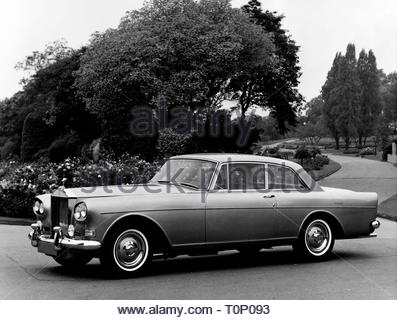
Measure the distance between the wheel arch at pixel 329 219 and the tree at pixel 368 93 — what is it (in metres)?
62.8

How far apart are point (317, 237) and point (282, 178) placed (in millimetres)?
993

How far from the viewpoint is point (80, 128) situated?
48219 mm

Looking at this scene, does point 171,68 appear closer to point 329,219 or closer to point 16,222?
point 16,222

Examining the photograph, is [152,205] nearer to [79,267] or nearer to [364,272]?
[79,267]

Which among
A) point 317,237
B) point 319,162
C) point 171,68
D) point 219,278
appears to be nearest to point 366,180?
point 319,162

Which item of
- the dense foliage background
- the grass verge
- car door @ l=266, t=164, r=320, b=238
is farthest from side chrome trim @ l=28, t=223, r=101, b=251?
the grass verge

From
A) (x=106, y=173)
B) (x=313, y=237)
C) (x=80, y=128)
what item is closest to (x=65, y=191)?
(x=313, y=237)

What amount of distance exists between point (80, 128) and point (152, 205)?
137ft

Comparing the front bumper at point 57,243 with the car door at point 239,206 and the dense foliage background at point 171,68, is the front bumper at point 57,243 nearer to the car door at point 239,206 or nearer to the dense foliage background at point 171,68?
the car door at point 239,206

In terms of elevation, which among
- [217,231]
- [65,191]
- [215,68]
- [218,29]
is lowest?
[217,231]

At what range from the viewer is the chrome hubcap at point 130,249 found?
7.25 meters

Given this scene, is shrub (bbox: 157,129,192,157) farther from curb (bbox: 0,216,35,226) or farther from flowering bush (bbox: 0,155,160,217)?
curb (bbox: 0,216,35,226)

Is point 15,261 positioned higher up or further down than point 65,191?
further down

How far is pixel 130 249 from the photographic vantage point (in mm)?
7309
